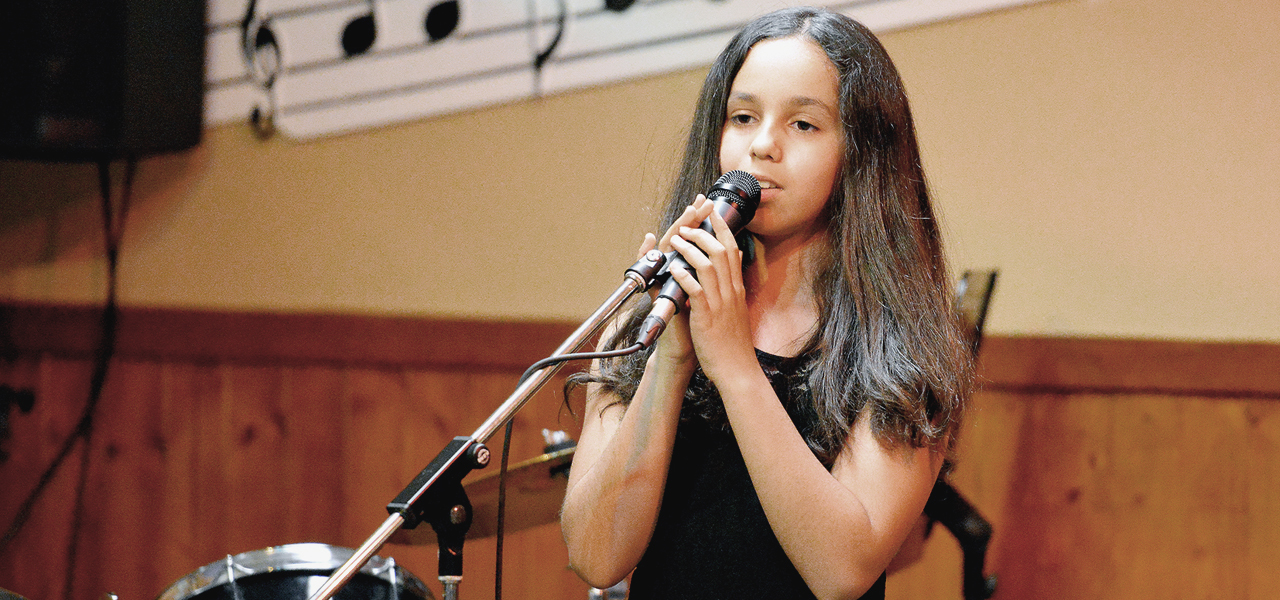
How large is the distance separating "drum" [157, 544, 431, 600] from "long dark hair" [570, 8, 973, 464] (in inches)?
28.6

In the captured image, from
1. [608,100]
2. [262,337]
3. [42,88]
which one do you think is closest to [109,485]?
[262,337]

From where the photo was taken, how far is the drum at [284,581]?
155 centimetres

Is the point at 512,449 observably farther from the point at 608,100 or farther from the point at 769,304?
the point at 769,304

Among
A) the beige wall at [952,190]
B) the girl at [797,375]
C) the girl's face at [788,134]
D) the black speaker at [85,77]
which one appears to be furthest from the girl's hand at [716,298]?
the black speaker at [85,77]

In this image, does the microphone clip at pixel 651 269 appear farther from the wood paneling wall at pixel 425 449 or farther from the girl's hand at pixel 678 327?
the wood paneling wall at pixel 425 449

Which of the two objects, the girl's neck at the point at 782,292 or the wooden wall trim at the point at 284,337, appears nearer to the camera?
the girl's neck at the point at 782,292

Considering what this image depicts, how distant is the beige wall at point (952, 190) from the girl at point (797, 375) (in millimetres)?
868

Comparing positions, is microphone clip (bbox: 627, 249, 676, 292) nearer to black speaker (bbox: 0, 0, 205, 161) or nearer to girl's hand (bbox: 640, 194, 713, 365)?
girl's hand (bbox: 640, 194, 713, 365)

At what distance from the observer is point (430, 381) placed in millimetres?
2578

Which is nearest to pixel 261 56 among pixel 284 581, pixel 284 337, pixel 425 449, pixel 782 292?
pixel 284 337

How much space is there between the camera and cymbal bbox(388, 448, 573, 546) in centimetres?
151

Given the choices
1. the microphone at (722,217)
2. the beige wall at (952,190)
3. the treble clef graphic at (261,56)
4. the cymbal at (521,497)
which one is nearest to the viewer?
the microphone at (722,217)

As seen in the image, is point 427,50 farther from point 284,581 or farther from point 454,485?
point 454,485

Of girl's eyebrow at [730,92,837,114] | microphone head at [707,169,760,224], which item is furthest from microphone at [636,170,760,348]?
girl's eyebrow at [730,92,837,114]
